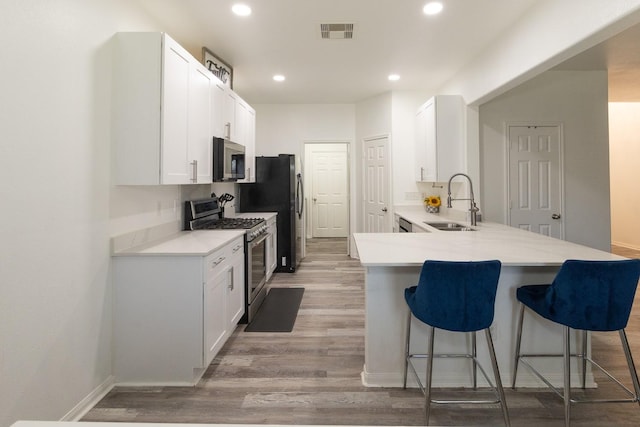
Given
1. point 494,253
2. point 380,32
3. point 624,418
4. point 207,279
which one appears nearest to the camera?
point 624,418

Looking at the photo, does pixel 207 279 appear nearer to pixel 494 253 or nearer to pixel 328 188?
pixel 494 253

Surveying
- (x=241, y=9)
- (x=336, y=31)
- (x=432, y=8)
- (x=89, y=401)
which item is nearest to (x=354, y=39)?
(x=336, y=31)

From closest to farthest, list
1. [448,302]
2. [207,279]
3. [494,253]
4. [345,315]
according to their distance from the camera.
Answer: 1. [448,302]
2. [494,253]
3. [207,279]
4. [345,315]

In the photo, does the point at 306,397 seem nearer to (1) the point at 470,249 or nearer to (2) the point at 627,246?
→ (1) the point at 470,249

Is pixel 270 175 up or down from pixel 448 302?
up

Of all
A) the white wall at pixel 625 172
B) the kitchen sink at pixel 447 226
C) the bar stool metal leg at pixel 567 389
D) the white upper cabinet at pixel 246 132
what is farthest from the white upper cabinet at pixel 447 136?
the white wall at pixel 625 172

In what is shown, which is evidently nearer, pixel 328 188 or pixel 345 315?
pixel 345 315

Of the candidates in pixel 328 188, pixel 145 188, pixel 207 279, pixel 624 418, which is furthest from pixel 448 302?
pixel 328 188

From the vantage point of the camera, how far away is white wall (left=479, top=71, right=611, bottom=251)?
4.16 meters

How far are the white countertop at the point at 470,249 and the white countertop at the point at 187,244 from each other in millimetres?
1050

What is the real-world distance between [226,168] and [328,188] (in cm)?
553

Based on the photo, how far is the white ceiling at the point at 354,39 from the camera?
2.76 metres

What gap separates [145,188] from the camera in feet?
8.73

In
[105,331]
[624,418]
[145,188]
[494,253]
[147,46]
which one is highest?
[147,46]
